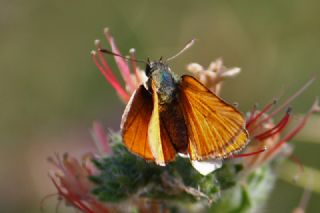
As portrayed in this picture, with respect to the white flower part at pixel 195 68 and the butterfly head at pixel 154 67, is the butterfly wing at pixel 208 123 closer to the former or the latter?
the butterfly head at pixel 154 67

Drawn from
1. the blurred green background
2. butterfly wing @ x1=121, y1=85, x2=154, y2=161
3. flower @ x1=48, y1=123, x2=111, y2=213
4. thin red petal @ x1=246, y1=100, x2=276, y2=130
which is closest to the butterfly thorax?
butterfly wing @ x1=121, y1=85, x2=154, y2=161

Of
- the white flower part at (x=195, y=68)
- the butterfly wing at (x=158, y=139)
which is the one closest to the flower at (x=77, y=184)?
the butterfly wing at (x=158, y=139)

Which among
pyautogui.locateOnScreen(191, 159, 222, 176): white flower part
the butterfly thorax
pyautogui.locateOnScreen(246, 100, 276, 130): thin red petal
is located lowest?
pyautogui.locateOnScreen(191, 159, 222, 176): white flower part

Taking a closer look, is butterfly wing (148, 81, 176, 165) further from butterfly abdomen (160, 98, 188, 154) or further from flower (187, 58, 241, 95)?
flower (187, 58, 241, 95)

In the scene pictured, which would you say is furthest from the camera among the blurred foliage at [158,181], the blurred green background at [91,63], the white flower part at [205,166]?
the blurred green background at [91,63]

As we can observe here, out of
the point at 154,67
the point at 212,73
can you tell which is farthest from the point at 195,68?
the point at 154,67

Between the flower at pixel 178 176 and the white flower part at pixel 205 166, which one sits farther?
the flower at pixel 178 176

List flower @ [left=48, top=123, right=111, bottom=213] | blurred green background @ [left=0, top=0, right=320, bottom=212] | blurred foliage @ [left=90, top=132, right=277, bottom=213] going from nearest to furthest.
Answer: blurred foliage @ [left=90, top=132, right=277, bottom=213] < flower @ [left=48, top=123, right=111, bottom=213] < blurred green background @ [left=0, top=0, right=320, bottom=212]
